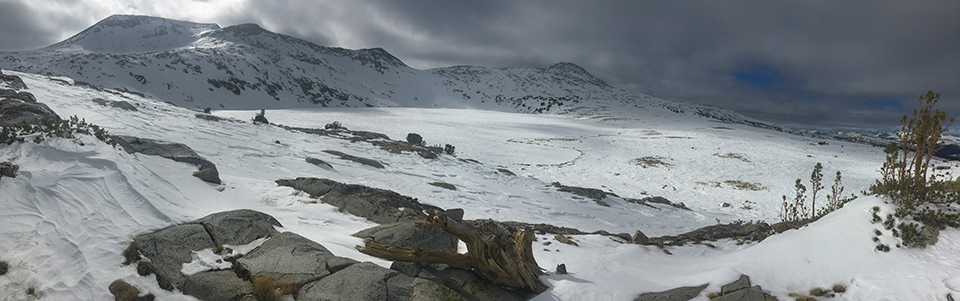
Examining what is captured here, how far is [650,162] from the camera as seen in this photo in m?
30.1

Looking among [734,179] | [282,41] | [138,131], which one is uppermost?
[282,41]

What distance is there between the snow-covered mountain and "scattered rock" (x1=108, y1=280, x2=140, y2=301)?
8383 cm

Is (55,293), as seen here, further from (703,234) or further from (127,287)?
(703,234)

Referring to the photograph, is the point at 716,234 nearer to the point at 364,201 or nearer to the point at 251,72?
the point at 364,201

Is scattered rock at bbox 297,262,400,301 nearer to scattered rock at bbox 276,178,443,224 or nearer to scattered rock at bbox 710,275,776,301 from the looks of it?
scattered rock at bbox 276,178,443,224

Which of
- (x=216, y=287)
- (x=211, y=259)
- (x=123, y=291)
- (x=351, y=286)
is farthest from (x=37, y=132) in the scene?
(x=351, y=286)

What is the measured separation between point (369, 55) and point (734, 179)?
168 meters

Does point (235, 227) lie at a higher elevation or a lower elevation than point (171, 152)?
lower

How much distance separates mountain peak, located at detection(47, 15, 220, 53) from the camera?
121m

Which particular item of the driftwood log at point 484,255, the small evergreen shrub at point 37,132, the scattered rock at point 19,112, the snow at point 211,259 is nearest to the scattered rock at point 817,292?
the driftwood log at point 484,255

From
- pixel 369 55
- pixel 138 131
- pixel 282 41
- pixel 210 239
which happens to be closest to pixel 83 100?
pixel 138 131

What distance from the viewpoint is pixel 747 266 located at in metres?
5.39

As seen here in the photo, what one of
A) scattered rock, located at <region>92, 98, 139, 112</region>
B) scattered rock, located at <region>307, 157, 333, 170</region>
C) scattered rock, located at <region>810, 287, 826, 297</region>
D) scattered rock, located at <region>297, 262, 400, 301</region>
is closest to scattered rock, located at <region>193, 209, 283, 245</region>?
scattered rock, located at <region>297, 262, 400, 301</region>

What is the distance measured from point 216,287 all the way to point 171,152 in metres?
8.93
